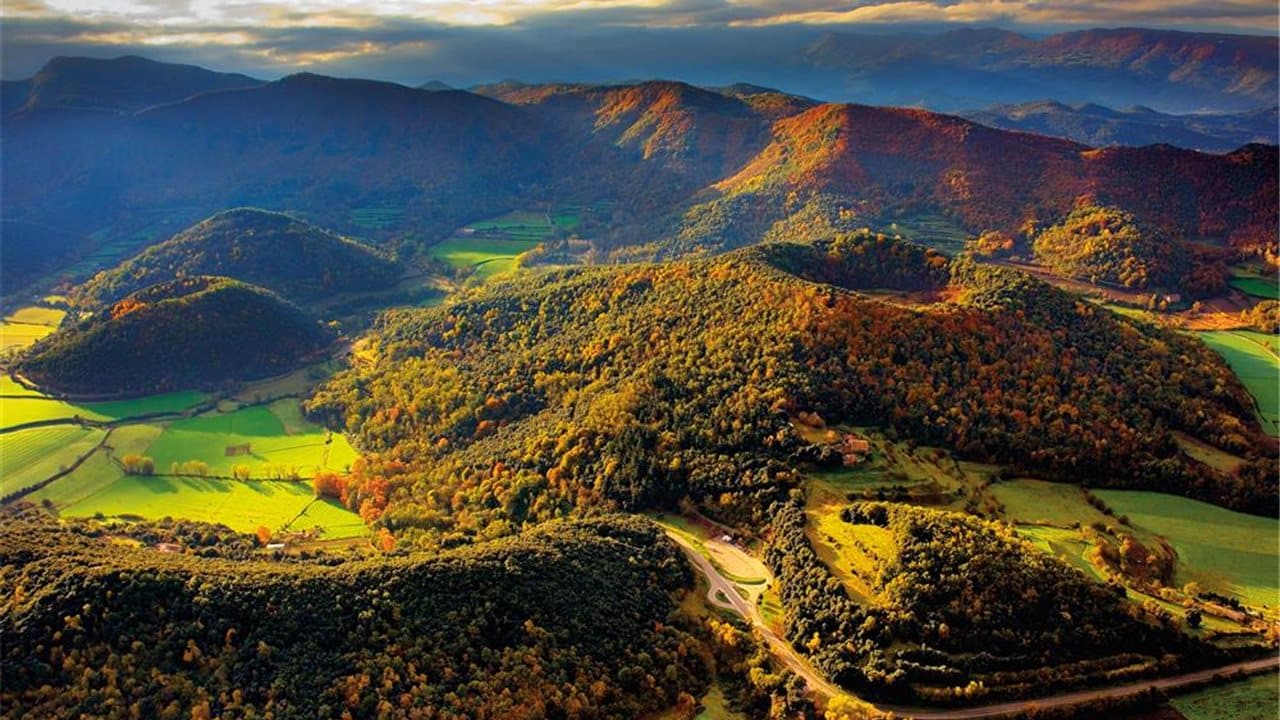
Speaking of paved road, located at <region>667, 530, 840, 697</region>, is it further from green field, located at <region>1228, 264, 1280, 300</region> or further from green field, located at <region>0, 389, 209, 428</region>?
green field, located at <region>1228, 264, 1280, 300</region>

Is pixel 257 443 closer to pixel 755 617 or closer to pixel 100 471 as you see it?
pixel 100 471

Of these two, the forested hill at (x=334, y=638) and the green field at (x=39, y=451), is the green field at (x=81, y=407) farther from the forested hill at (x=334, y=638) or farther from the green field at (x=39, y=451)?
the forested hill at (x=334, y=638)

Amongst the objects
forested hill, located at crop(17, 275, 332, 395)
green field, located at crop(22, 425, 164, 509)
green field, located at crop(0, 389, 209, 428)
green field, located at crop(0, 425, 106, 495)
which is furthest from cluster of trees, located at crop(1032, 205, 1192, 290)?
green field, located at crop(0, 425, 106, 495)

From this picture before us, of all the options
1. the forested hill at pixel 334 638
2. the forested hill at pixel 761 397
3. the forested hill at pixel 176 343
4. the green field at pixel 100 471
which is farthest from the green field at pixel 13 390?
the forested hill at pixel 334 638

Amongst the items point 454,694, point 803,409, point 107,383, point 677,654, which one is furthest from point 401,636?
point 107,383

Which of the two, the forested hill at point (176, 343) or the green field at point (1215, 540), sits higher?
the green field at point (1215, 540)

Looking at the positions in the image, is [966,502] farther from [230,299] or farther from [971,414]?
[230,299]
